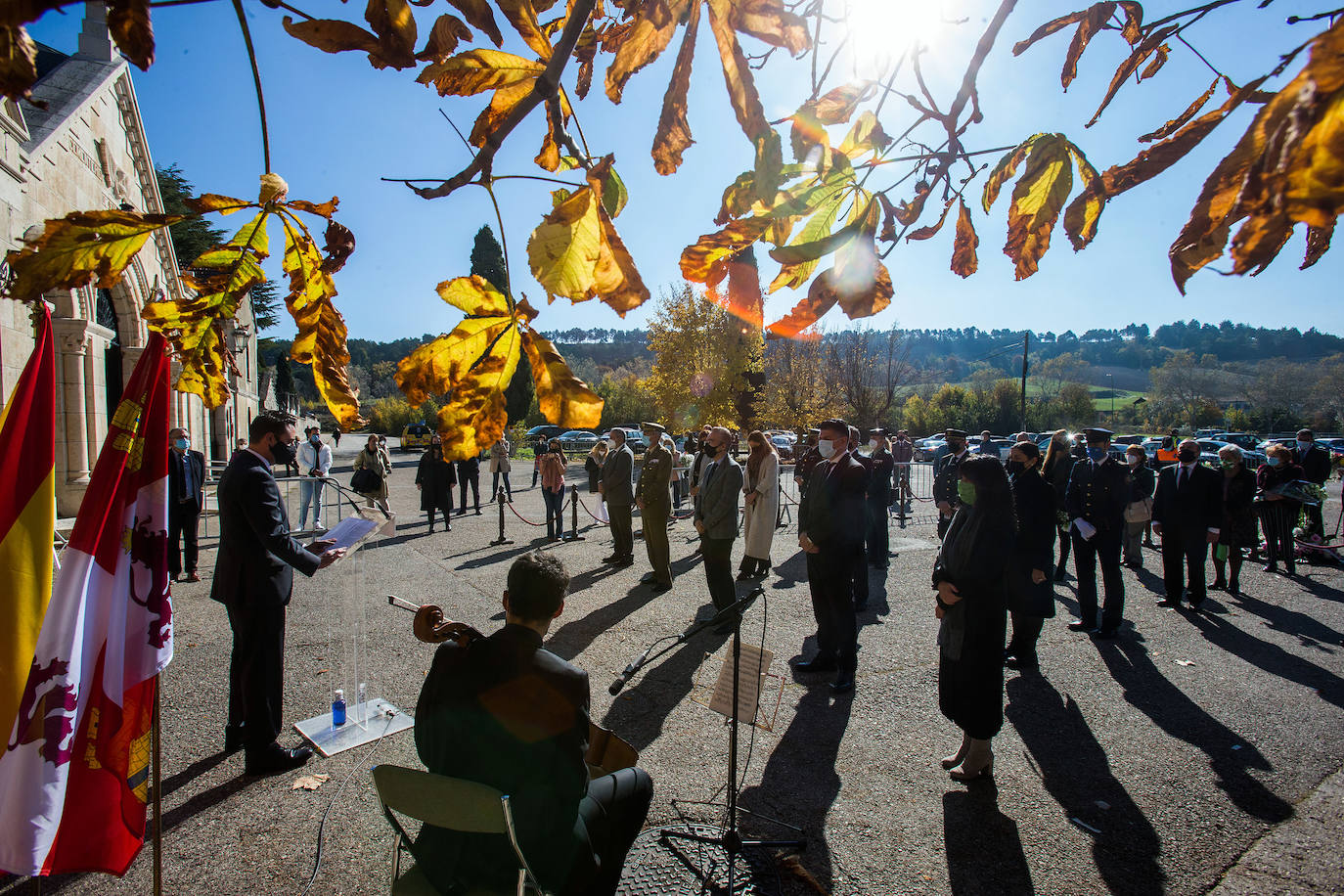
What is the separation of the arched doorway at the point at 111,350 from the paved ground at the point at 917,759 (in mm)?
8495

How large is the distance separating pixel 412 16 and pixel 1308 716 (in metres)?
6.53

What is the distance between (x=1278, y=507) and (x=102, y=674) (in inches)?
490

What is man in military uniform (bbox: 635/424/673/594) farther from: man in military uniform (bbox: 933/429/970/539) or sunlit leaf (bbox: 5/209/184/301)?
sunlit leaf (bbox: 5/209/184/301)

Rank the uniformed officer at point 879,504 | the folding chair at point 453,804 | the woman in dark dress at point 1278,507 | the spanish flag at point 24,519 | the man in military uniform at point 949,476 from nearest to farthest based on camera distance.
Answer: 1. the folding chair at point 453,804
2. the spanish flag at point 24,519
3. the man in military uniform at point 949,476
4. the uniformed officer at point 879,504
5. the woman in dark dress at point 1278,507

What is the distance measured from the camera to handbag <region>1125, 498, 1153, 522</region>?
23.8 feet

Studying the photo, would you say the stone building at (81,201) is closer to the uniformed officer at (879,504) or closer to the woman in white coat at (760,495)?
Answer: the woman in white coat at (760,495)

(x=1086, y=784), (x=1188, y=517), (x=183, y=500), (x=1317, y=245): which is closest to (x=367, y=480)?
(x=183, y=500)

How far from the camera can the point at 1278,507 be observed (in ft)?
28.1

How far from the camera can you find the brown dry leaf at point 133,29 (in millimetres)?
803

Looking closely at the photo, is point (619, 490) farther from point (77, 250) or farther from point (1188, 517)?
point (77, 250)

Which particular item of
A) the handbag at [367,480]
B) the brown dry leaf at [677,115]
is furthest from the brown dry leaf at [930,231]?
the handbag at [367,480]

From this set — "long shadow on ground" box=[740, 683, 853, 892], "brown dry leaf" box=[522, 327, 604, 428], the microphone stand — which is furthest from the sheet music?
"brown dry leaf" box=[522, 327, 604, 428]

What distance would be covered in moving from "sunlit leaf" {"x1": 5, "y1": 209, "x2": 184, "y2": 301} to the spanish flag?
1.62m

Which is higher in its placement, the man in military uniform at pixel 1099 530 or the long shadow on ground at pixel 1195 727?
the man in military uniform at pixel 1099 530
